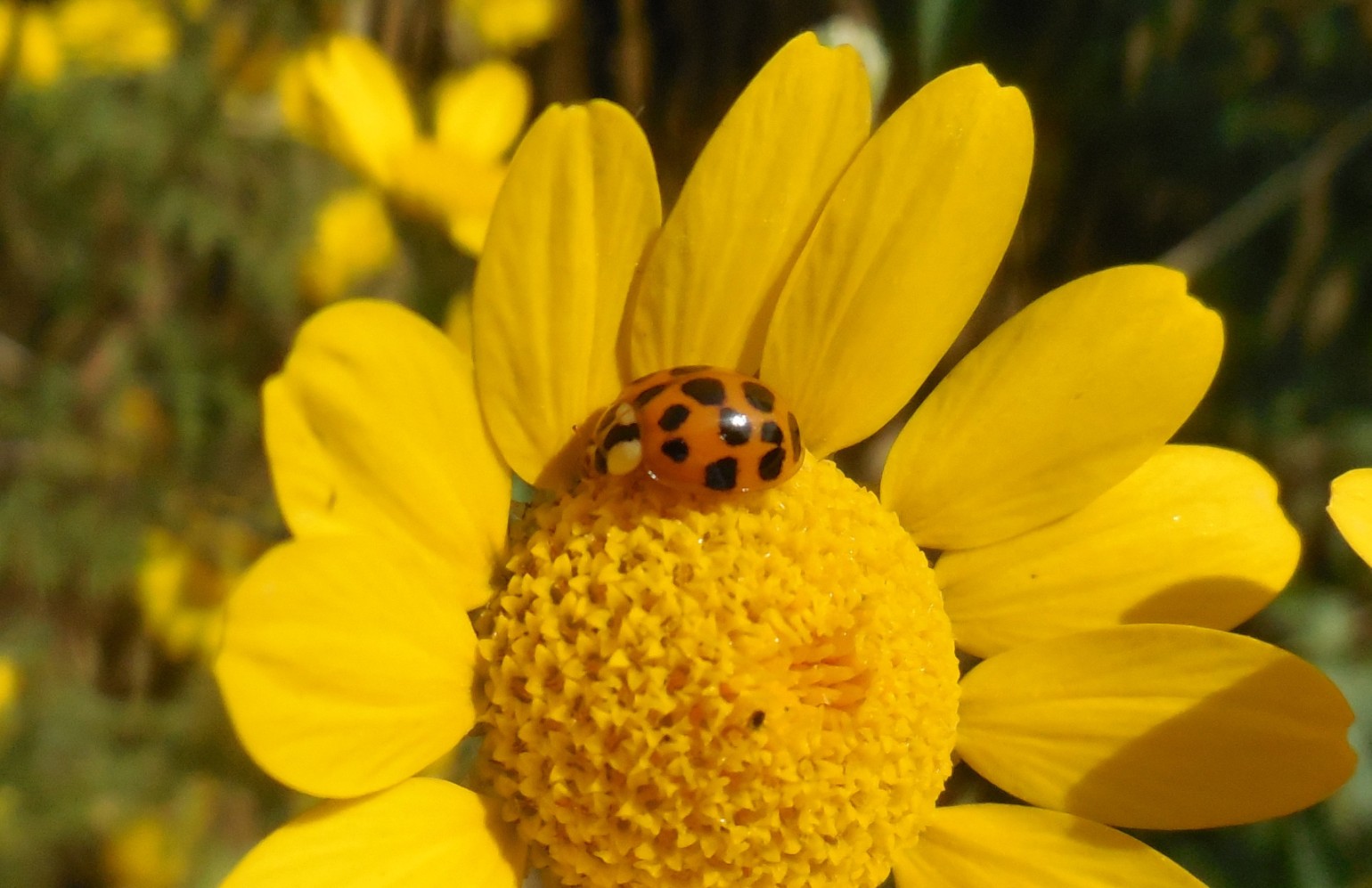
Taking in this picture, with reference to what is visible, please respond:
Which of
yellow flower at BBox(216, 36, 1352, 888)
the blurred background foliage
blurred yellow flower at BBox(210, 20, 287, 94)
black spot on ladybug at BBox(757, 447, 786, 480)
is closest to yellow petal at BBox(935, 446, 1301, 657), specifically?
yellow flower at BBox(216, 36, 1352, 888)

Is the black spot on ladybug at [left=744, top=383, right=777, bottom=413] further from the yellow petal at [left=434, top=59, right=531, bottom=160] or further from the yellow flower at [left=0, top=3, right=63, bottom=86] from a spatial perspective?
the yellow flower at [left=0, top=3, right=63, bottom=86]

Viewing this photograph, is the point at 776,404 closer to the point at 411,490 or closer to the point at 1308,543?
the point at 411,490

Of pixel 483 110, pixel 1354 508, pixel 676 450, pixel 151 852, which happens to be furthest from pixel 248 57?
pixel 1354 508

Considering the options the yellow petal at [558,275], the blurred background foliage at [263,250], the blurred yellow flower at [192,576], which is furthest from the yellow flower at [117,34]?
the yellow petal at [558,275]

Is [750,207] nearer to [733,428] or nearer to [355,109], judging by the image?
[733,428]

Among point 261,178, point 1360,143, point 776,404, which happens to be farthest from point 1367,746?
point 261,178

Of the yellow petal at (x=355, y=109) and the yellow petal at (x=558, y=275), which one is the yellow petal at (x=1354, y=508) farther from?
the yellow petal at (x=355, y=109)
